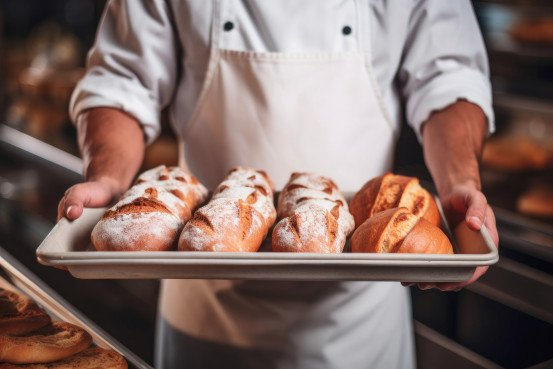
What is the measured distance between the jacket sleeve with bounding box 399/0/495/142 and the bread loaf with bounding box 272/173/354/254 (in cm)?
51

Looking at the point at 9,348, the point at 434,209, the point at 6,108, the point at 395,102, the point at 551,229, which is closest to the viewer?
the point at 9,348

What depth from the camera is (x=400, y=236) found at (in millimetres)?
1212

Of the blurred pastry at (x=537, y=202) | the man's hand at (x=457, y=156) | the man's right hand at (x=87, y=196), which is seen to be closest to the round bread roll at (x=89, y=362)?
the man's right hand at (x=87, y=196)

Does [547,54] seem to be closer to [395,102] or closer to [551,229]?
[551,229]

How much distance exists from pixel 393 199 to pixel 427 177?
1.28m

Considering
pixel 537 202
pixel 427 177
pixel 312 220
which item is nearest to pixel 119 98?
pixel 312 220

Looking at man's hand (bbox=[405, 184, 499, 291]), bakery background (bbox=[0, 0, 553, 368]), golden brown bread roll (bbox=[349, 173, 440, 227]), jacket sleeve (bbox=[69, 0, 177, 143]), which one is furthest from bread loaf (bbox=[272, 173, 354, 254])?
bakery background (bbox=[0, 0, 553, 368])

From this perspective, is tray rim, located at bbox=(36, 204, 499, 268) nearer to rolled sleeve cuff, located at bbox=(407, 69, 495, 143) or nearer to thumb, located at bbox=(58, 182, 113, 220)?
thumb, located at bbox=(58, 182, 113, 220)

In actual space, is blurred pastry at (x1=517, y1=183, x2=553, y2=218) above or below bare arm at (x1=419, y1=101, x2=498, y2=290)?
below

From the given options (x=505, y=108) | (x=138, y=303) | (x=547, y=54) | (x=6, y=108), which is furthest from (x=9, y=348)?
(x=6, y=108)

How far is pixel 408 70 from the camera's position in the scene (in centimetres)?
187

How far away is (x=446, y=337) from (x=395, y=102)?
3.24ft

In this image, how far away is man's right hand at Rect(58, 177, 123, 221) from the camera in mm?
1298

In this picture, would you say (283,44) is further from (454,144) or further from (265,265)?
(265,265)
